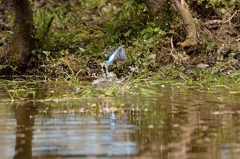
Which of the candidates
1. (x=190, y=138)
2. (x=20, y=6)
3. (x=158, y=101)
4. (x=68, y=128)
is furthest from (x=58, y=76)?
(x=190, y=138)

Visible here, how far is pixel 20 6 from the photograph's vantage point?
10094mm

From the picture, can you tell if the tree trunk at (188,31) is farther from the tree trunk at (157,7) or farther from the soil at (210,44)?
the tree trunk at (157,7)

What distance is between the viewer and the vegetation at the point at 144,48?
933 cm

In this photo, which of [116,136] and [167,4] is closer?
[116,136]

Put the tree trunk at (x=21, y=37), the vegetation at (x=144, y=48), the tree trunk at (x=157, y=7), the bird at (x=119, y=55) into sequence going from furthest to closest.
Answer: the tree trunk at (x=157, y=7)
the tree trunk at (x=21, y=37)
the bird at (x=119, y=55)
the vegetation at (x=144, y=48)

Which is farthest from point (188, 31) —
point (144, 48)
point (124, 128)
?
point (124, 128)

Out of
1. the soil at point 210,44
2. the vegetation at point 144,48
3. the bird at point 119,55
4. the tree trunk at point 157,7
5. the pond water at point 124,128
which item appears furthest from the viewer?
the tree trunk at point 157,7

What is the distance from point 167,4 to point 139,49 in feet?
4.09

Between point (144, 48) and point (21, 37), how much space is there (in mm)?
2215

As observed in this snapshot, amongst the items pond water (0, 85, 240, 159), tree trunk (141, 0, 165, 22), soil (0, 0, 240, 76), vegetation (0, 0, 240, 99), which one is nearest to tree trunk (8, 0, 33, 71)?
vegetation (0, 0, 240, 99)

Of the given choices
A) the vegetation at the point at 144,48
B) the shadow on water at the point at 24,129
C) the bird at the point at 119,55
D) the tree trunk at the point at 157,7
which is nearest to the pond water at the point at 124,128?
the shadow on water at the point at 24,129

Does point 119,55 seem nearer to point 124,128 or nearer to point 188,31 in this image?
point 188,31

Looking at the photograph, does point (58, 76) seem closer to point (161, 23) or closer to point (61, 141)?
point (161, 23)

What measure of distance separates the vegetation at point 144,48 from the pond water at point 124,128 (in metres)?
2.14
